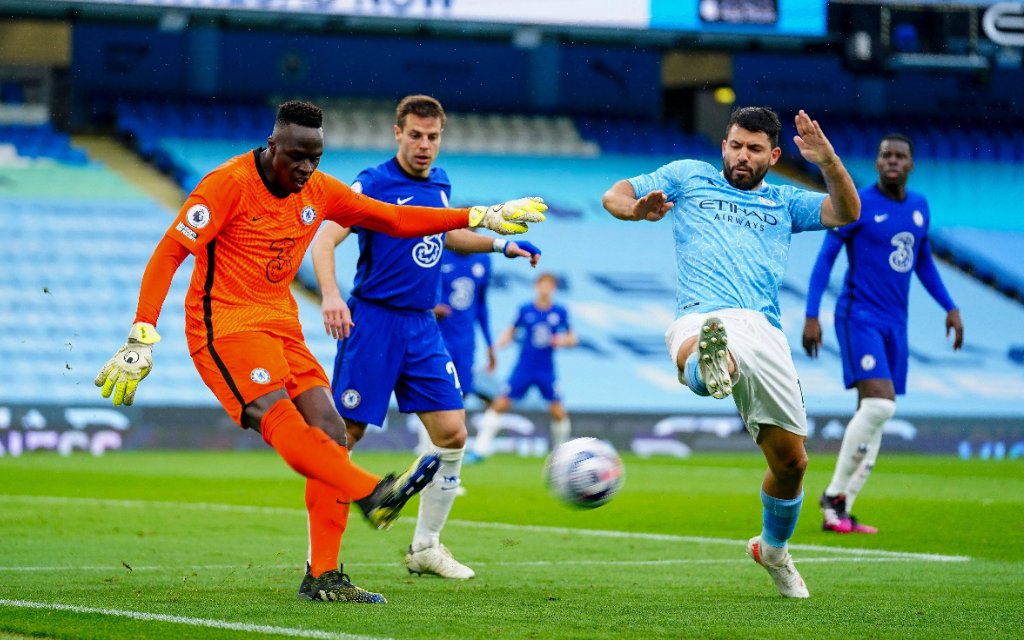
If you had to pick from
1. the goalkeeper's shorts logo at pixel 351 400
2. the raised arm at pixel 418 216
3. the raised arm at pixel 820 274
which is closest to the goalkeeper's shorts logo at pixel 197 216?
the raised arm at pixel 418 216

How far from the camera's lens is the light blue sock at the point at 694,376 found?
22.5 feet

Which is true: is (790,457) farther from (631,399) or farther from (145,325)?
(631,399)

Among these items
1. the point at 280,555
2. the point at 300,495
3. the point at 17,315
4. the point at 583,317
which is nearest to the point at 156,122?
the point at 17,315

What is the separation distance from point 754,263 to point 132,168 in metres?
23.8

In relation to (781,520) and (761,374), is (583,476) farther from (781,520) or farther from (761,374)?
(781,520)

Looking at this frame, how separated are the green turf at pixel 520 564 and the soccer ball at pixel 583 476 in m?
0.50

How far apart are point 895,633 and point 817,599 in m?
1.20

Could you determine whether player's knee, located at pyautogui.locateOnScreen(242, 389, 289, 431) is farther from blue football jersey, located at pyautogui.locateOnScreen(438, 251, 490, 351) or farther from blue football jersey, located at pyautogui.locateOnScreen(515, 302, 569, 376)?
blue football jersey, located at pyautogui.locateOnScreen(515, 302, 569, 376)

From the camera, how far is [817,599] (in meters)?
7.39

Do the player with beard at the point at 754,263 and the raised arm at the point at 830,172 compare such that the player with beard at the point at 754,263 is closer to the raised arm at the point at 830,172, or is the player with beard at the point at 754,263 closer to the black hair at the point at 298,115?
the raised arm at the point at 830,172

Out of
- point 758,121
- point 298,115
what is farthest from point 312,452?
point 758,121

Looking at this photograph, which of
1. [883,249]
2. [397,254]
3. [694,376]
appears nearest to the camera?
[694,376]

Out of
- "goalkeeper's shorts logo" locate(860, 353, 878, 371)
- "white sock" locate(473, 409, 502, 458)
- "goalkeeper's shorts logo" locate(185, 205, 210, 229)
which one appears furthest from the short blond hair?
"white sock" locate(473, 409, 502, 458)

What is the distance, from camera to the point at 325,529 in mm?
7246
